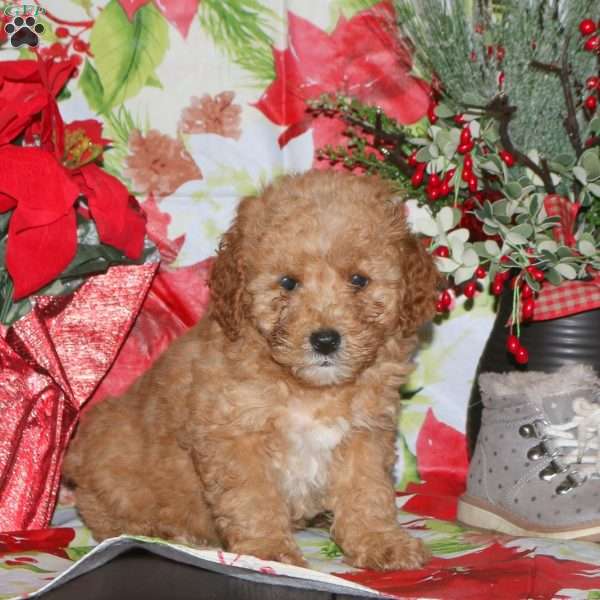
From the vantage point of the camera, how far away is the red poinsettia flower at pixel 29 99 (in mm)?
3648

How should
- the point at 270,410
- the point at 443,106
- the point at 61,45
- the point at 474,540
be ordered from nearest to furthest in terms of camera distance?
the point at 270,410
the point at 474,540
the point at 443,106
the point at 61,45

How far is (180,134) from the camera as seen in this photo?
432 centimetres

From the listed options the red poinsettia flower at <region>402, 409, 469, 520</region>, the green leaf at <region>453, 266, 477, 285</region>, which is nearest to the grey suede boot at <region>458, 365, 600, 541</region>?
the green leaf at <region>453, 266, 477, 285</region>

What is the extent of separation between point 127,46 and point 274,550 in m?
2.09

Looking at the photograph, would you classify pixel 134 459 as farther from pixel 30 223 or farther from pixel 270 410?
pixel 30 223

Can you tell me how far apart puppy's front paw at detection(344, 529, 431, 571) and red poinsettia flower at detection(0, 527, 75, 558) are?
893mm

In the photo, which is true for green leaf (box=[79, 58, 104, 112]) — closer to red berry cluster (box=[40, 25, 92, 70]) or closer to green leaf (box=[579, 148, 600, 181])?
red berry cluster (box=[40, 25, 92, 70])

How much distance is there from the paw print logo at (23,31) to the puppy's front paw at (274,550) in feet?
7.02

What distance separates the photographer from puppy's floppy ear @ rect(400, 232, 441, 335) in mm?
3354

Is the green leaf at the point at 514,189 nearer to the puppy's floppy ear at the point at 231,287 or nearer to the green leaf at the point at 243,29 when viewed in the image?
the puppy's floppy ear at the point at 231,287

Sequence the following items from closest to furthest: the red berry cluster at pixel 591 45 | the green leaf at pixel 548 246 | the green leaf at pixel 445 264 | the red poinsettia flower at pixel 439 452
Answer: the red berry cluster at pixel 591 45 → the green leaf at pixel 548 246 → the green leaf at pixel 445 264 → the red poinsettia flower at pixel 439 452

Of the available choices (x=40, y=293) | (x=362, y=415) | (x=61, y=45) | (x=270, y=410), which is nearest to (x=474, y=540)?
(x=362, y=415)

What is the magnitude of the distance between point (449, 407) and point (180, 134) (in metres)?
1.51

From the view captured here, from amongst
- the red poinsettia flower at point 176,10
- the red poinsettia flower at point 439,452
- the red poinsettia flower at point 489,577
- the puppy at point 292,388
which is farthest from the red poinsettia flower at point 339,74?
the red poinsettia flower at point 489,577
